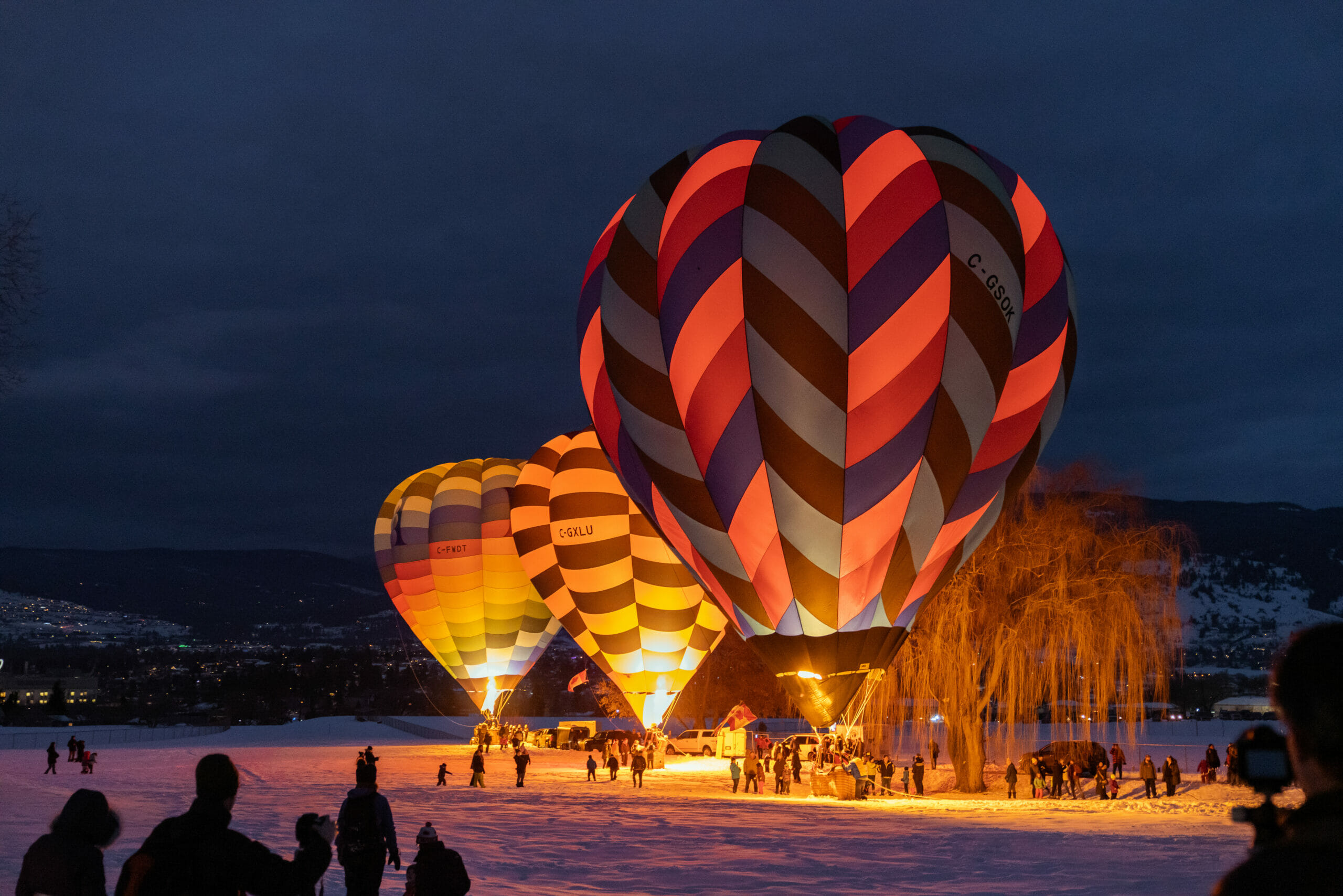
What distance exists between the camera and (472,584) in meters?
35.1

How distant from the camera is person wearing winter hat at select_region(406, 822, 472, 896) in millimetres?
5238

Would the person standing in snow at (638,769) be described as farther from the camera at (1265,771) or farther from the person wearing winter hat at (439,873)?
the camera at (1265,771)

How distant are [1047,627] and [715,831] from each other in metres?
9.04

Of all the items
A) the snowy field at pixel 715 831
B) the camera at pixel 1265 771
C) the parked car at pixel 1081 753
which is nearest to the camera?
the camera at pixel 1265 771

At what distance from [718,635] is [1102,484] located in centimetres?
1019

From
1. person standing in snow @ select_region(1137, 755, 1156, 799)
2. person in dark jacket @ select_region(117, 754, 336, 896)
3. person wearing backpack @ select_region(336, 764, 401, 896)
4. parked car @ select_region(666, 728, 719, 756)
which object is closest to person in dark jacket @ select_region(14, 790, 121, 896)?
person in dark jacket @ select_region(117, 754, 336, 896)

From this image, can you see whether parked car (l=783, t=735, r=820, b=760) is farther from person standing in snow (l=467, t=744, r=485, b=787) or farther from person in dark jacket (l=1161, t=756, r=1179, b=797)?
person in dark jacket (l=1161, t=756, r=1179, b=797)

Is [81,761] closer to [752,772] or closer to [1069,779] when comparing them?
[752,772]

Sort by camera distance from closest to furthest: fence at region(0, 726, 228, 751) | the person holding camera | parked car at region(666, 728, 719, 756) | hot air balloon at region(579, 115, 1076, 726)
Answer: the person holding camera
hot air balloon at region(579, 115, 1076, 726)
parked car at region(666, 728, 719, 756)
fence at region(0, 726, 228, 751)

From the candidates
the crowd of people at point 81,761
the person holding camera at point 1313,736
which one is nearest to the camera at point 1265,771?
the person holding camera at point 1313,736

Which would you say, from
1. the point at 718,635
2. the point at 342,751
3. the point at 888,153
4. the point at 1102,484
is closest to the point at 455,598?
the point at 342,751

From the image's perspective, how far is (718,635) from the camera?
94.6ft

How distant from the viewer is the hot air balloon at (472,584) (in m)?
35.1

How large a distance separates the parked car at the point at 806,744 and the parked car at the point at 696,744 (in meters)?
2.62
